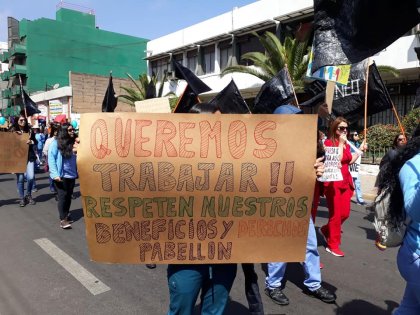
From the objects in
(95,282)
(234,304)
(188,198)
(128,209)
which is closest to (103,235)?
(128,209)

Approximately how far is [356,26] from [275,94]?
1.82 m

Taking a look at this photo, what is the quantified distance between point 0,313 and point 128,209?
208 cm

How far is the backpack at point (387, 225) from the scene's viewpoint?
6.91 ft

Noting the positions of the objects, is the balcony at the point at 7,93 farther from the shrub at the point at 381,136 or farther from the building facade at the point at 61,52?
the shrub at the point at 381,136

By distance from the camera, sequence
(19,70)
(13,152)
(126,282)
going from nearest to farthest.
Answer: (126,282), (13,152), (19,70)

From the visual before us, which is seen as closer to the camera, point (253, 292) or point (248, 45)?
point (253, 292)

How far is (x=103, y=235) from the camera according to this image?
7.00ft

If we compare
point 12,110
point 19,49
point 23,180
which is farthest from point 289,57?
point 12,110

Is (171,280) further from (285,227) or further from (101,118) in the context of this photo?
(101,118)

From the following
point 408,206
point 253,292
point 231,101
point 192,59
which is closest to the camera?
point 408,206

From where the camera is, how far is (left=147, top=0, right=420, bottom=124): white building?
14593mm

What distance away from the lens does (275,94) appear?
12.3 feet

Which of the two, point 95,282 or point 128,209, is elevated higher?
point 128,209

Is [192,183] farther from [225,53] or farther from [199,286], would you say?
[225,53]
